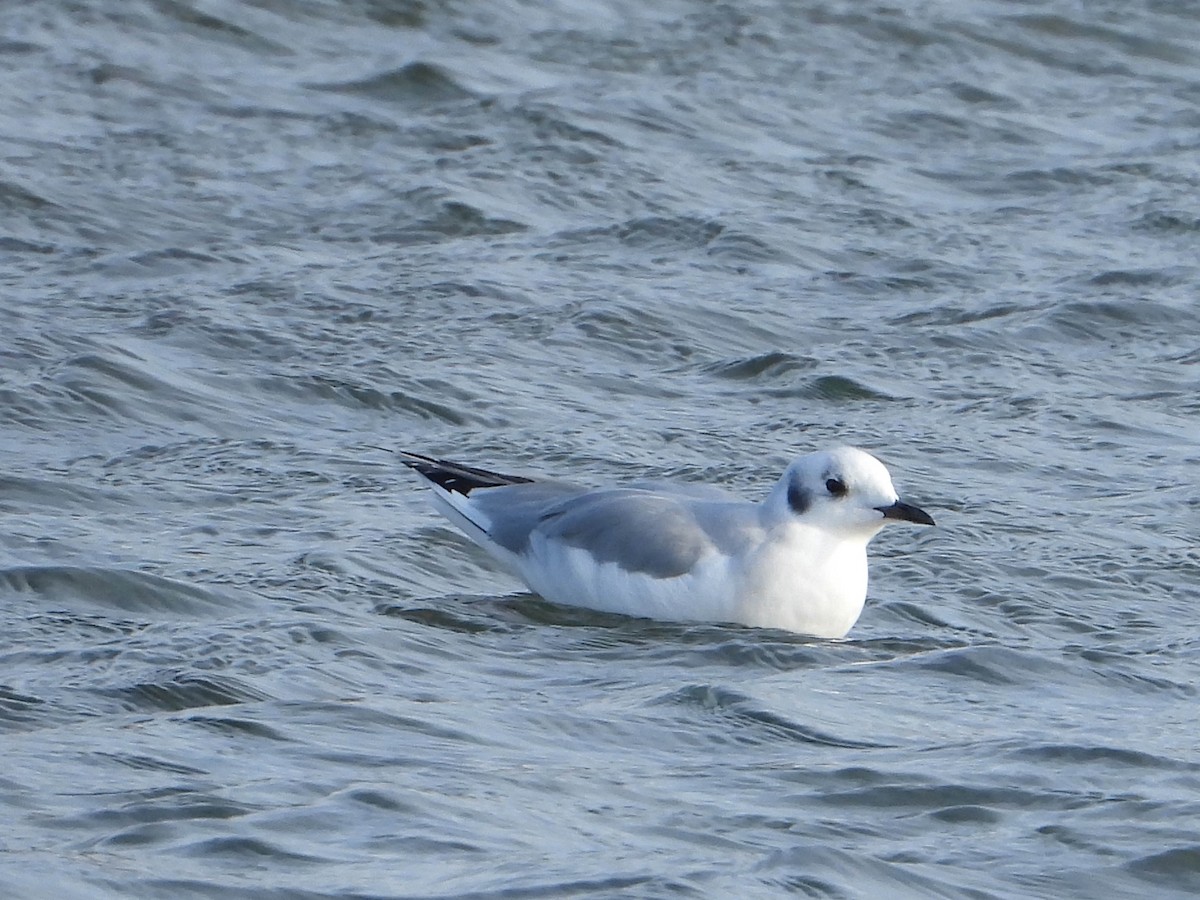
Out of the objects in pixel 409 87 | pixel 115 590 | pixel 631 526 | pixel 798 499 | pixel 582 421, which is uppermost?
pixel 409 87

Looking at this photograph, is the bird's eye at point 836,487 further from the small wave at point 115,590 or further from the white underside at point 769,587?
the small wave at point 115,590

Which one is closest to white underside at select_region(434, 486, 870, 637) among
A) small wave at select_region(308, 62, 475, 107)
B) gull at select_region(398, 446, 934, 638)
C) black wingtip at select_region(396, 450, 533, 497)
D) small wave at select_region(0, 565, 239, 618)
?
gull at select_region(398, 446, 934, 638)

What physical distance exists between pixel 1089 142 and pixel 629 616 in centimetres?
716

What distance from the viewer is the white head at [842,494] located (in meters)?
7.13

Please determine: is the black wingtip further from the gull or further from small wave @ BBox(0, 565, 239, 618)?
small wave @ BBox(0, 565, 239, 618)

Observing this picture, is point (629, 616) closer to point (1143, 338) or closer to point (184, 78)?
point (1143, 338)

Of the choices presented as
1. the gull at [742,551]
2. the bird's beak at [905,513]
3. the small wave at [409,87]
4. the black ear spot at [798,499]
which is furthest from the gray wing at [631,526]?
the small wave at [409,87]

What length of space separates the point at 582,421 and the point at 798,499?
6.47 feet

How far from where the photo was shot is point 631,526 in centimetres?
721

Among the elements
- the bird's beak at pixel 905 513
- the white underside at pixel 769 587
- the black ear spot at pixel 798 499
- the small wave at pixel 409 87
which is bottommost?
the white underside at pixel 769 587

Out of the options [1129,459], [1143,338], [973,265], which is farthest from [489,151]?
[1129,459]

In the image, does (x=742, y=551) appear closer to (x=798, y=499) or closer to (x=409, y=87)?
(x=798, y=499)

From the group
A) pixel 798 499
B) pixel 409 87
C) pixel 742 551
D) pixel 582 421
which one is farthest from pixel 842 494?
pixel 409 87

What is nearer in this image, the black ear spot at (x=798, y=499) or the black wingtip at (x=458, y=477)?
the black ear spot at (x=798, y=499)
